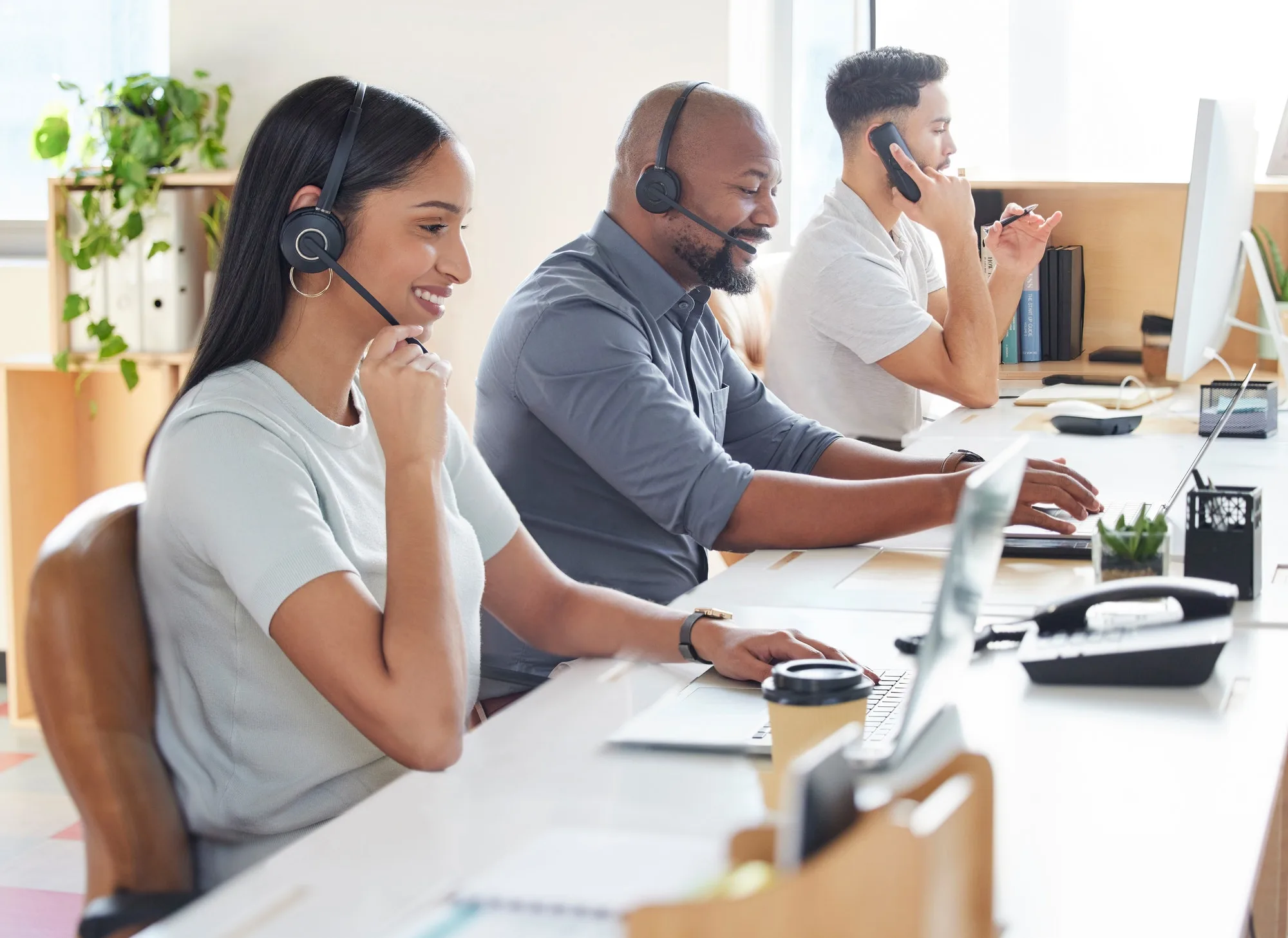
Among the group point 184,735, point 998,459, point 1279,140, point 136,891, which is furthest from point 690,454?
point 1279,140

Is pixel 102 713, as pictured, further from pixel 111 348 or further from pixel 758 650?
pixel 111 348

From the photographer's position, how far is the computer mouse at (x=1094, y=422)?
2.44 m

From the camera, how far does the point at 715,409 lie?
6.64ft

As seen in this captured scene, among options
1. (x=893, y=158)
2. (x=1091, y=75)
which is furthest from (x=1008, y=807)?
(x=1091, y=75)

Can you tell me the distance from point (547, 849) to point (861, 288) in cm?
182

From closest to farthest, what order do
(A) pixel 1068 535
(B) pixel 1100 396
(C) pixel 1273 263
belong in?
(A) pixel 1068 535, (B) pixel 1100 396, (C) pixel 1273 263

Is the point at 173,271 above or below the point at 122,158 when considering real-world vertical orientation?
below

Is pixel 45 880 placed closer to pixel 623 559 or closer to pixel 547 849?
pixel 623 559

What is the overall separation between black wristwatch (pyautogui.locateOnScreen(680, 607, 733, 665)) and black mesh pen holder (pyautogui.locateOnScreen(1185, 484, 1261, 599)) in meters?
0.48

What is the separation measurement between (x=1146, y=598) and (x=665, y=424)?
0.63 meters

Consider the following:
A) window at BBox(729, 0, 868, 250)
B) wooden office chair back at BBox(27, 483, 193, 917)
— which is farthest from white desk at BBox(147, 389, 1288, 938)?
window at BBox(729, 0, 868, 250)

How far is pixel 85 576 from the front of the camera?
3.62ft

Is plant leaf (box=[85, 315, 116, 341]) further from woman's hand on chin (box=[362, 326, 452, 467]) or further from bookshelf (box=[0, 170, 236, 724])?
woman's hand on chin (box=[362, 326, 452, 467])

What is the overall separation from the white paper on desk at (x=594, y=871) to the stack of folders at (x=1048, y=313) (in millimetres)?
2733
